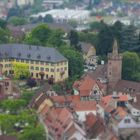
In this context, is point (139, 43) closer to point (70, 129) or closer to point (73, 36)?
point (73, 36)

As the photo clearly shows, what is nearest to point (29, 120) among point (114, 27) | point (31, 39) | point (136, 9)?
point (31, 39)

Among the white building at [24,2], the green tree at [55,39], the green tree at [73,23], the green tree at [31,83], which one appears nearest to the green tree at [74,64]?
the green tree at [31,83]

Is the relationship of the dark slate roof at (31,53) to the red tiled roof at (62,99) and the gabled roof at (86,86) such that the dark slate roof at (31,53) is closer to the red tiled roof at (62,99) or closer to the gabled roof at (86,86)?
the gabled roof at (86,86)

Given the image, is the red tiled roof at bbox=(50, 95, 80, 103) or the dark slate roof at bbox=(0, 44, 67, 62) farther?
the dark slate roof at bbox=(0, 44, 67, 62)

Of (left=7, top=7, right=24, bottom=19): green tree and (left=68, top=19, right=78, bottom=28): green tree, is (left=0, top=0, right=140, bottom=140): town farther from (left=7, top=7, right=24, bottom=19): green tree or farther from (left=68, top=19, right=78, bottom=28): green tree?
(left=7, top=7, right=24, bottom=19): green tree

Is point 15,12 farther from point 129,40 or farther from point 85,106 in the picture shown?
point 85,106

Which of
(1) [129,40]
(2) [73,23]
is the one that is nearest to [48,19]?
(2) [73,23]

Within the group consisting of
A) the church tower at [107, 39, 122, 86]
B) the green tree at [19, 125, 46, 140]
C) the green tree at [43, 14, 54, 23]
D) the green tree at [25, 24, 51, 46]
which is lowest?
the green tree at [43, 14, 54, 23]

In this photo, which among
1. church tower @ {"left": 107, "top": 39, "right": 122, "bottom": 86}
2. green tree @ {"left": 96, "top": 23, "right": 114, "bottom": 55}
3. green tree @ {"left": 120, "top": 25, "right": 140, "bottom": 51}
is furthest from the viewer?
green tree @ {"left": 120, "top": 25, "right": 140, "bottom": 51}

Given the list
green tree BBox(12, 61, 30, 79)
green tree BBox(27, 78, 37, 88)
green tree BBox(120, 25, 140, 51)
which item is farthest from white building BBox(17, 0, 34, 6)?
green tree BBox(27, 78, 37, 88)
